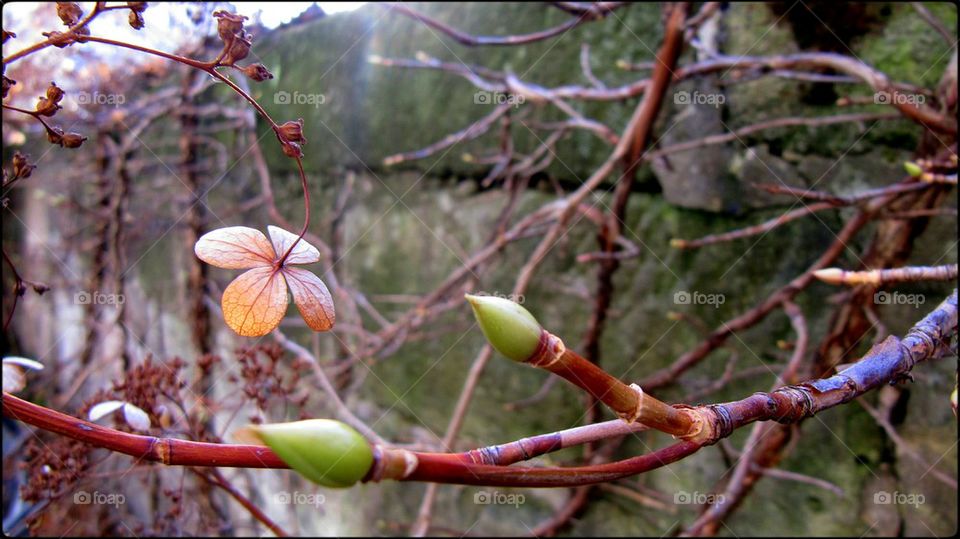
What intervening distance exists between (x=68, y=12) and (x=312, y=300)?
24 cm

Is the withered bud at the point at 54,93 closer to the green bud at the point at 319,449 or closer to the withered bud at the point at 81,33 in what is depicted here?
the withered bud at the point at 81,33

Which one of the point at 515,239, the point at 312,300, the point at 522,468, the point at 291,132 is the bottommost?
the point at 522,468

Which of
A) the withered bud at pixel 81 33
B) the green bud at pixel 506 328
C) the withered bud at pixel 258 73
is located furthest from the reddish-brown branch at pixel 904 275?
the withered bud at pixel 81 33

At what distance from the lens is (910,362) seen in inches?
16.3

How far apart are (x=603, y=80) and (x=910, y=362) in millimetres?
1228

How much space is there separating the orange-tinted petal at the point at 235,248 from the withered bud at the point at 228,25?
0.12 meters

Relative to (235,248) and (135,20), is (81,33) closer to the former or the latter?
(135,20)

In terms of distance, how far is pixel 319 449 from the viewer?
0.86ft

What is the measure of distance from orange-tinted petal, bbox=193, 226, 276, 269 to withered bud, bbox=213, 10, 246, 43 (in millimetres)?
121

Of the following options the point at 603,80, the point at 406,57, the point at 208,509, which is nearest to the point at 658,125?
the point at 603,80

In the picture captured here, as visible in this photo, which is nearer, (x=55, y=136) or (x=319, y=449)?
(x=319, y=449)

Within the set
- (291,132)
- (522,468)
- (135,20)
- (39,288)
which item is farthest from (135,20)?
(522,468)

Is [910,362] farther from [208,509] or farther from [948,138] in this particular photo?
[208,509]

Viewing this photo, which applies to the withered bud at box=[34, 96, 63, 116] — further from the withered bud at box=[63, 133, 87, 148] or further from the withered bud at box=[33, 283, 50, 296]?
the withered bud at box=[33, 283, 50, 296]
